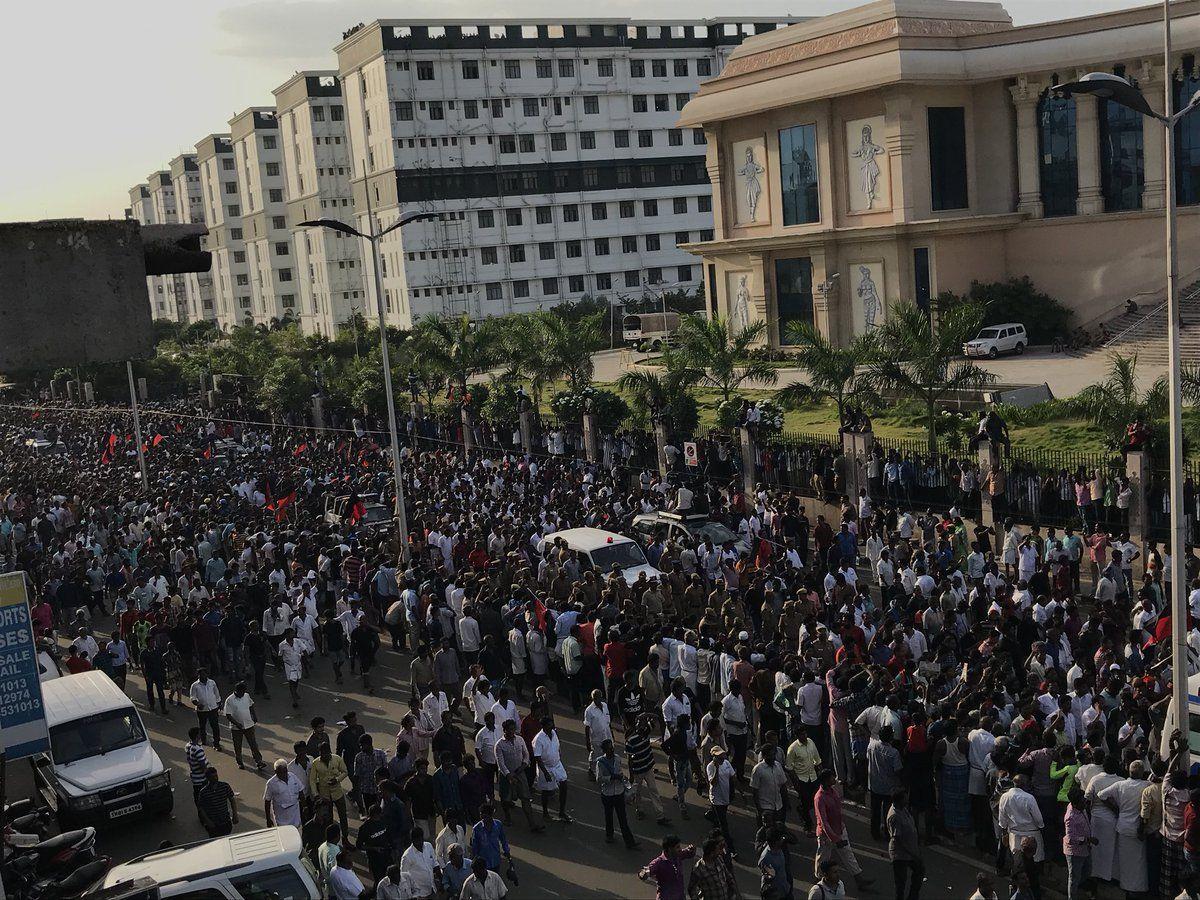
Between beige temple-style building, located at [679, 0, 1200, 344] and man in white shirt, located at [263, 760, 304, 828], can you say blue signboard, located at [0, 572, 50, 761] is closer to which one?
man in white shirt, located at [263, 760, 304, 828]

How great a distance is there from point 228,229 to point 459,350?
8280 cm

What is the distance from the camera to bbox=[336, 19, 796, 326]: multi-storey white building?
77.1 meters

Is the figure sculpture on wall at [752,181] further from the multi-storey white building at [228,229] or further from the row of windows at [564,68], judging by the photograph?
the multi-storey white building at [228,229]

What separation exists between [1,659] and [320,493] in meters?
18.4

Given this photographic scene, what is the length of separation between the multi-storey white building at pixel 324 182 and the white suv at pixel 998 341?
58306 millimetres

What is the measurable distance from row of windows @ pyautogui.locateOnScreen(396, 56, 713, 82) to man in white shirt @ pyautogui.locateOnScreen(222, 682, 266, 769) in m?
66.4

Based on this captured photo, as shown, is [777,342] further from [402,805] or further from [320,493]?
[402,805]

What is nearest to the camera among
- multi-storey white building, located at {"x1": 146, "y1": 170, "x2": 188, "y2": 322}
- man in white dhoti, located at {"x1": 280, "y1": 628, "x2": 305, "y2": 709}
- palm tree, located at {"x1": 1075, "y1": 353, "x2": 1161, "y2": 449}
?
man in white dhoti, located at {"x1": 280, "y1": 628, "x2": 305, "y2": 709}

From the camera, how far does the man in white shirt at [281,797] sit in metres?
12.4

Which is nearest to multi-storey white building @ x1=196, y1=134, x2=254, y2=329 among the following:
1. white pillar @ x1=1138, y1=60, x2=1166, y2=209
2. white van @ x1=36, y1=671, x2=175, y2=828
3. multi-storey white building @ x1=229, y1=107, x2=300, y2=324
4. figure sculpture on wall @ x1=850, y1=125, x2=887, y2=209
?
multi-storey white building @ x1=229, y1=107, x2=300, y2=324

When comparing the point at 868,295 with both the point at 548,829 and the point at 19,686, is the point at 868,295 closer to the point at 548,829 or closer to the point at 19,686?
the point at 548,829

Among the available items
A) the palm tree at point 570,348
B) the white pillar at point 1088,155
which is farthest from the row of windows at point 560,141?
the palm tree at point 570,348

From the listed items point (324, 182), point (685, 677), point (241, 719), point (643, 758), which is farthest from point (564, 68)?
point (643, 758)

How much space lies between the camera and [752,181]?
53062mm
